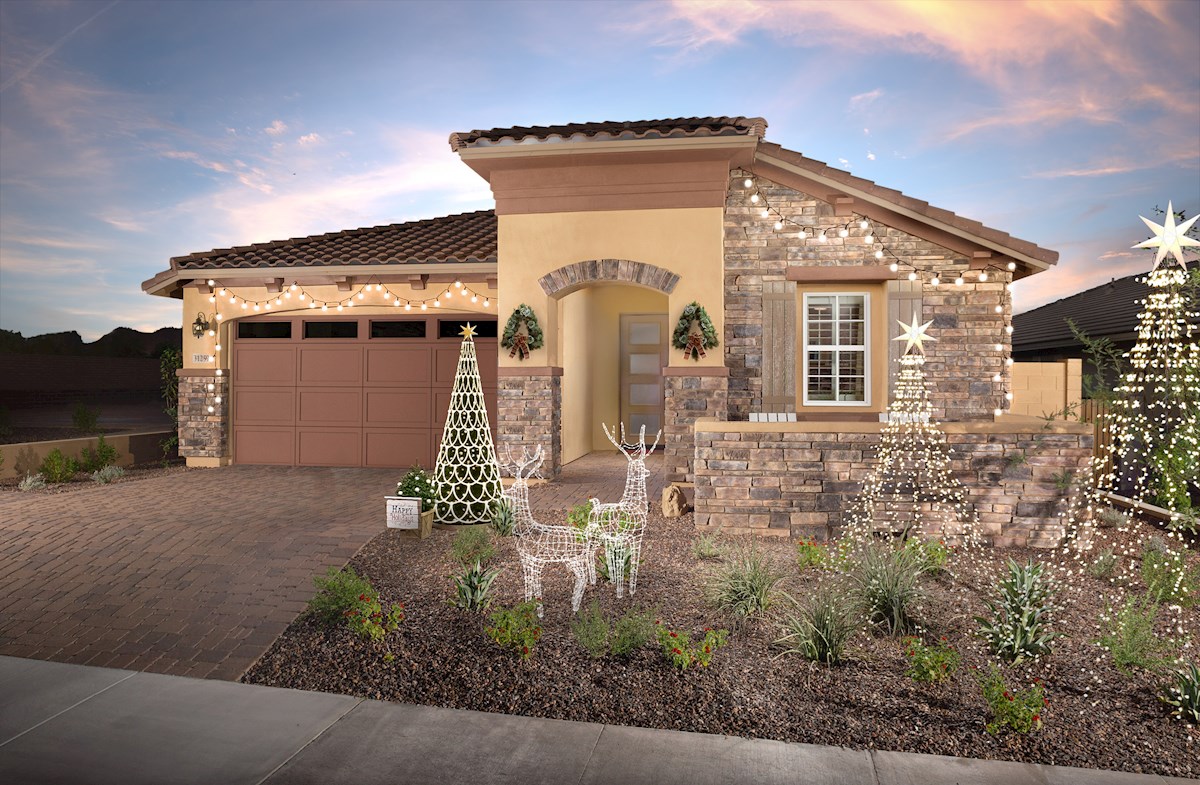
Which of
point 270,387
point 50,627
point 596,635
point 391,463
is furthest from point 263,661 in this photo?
point 270,387

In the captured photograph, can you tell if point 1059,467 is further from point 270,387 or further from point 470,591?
point 270,387

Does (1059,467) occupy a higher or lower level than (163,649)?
higher

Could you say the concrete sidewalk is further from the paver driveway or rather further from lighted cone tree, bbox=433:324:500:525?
lighted cone tree, bbox=433:324:500:525

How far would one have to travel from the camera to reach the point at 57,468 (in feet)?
36.0

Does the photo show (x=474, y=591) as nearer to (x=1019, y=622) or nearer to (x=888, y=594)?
(x=888, y=594)

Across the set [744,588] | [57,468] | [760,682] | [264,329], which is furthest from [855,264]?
[57,468]

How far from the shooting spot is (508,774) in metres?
3.40

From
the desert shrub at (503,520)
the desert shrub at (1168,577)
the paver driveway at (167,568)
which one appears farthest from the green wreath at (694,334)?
the desert shrub at (1168,577)

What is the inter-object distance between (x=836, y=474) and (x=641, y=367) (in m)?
7.49

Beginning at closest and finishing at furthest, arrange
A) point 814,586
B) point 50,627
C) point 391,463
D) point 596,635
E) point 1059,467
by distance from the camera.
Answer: point 596,635, point 50,627, point 814,586, point 1059,467, point 391,463

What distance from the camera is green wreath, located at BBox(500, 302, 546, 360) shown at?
388 inches

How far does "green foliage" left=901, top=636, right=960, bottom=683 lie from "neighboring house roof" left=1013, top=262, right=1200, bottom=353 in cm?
1041

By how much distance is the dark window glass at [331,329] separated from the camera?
12391mm

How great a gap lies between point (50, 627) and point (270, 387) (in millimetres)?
7619
